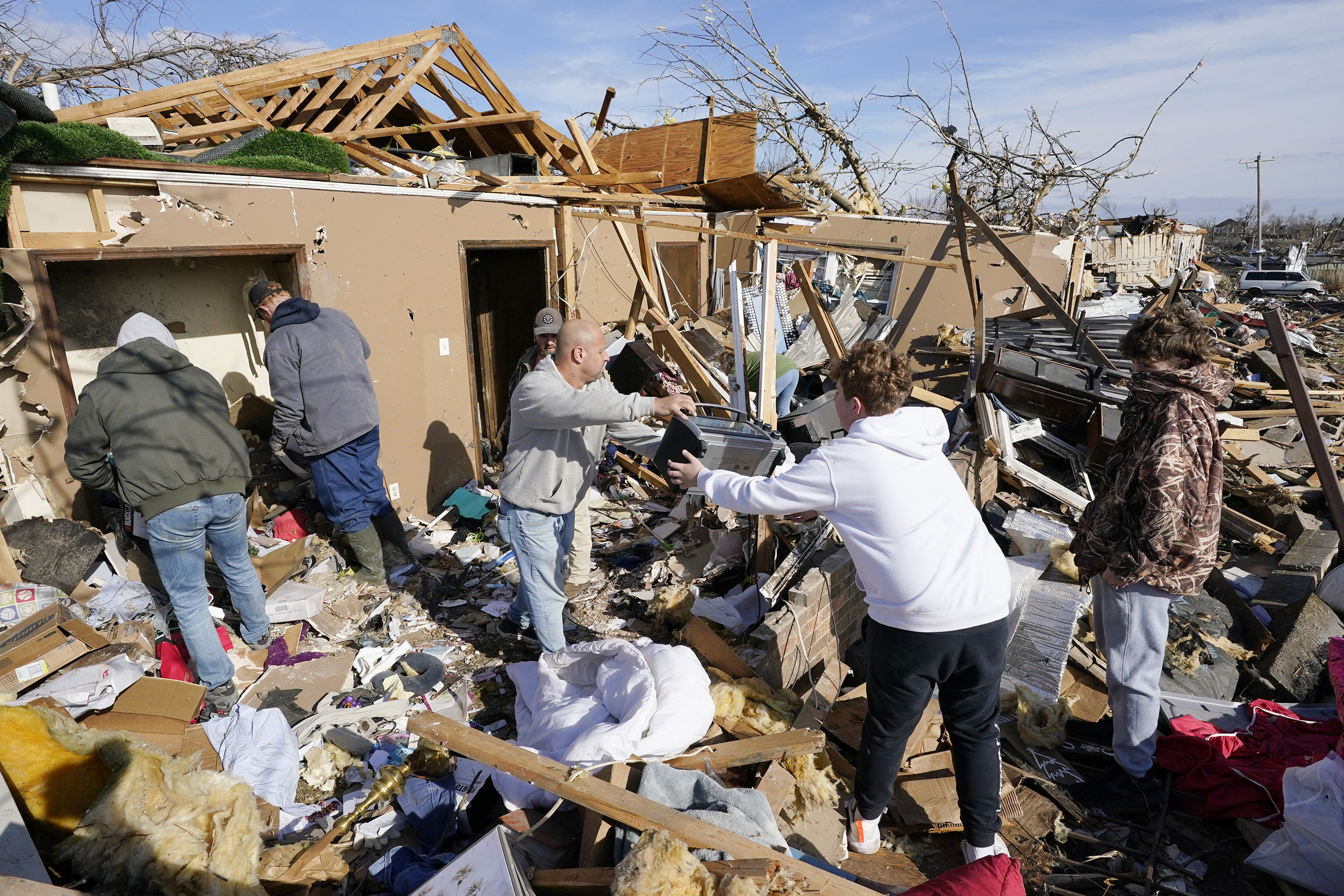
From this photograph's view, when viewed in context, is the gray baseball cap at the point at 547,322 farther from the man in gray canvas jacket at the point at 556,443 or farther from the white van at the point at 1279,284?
the white van at the point at 1279,284

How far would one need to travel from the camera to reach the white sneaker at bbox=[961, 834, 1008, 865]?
2.62 metres

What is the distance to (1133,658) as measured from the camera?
118 inches

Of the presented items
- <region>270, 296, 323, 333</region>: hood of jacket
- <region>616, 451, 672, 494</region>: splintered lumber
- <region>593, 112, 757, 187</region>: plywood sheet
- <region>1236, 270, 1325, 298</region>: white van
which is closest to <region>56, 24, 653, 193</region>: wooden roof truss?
<region>593, 112, 757, 187</region>: plywood sheet

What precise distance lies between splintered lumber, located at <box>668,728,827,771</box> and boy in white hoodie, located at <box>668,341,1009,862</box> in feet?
0.90

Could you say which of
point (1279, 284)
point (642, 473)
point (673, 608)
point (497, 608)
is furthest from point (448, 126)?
point (1279, 284)

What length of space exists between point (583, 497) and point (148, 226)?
3.13m

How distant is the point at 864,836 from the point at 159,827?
2.43 meters

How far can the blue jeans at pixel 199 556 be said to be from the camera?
143 inches

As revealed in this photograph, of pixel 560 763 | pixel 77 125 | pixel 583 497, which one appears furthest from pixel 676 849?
pixel 77 125

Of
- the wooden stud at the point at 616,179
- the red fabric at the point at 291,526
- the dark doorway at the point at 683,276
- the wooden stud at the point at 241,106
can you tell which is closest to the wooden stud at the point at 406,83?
the wooden stud at the point at 241,106

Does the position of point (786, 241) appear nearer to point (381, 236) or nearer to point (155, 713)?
point (381, 236)

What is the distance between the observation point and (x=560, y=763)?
2561mm

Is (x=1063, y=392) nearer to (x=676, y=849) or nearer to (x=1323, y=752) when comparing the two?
(x=1323, y=752)

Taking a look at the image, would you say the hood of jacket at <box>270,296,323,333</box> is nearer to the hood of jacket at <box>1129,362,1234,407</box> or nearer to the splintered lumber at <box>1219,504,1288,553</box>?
the hood of jacket at <box>1129,362,1234,407</box>
